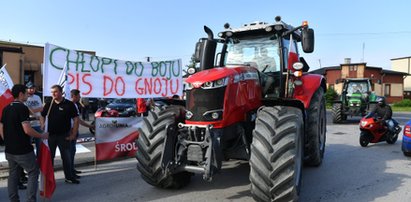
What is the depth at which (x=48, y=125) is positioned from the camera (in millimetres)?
5984

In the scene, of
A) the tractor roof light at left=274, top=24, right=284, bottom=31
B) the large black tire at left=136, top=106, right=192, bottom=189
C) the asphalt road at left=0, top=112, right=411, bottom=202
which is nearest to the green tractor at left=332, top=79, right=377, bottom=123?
the asphalt road at left=0, top=112, right=411, bottom=202

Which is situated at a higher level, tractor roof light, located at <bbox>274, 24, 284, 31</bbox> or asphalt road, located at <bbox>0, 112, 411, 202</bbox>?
tractor roof light, located at <bbox>274, 24, 284, 31</bbox>

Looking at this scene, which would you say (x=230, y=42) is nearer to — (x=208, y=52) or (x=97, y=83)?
(x=208, y=52)

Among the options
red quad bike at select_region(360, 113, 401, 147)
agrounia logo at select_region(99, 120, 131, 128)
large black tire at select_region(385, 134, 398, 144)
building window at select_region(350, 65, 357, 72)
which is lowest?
large black tire at select_region(385, 134, 398, 144)

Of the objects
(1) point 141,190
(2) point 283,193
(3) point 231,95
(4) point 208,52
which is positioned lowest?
(1) point 141,190

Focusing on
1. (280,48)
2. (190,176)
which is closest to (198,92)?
(190,176)

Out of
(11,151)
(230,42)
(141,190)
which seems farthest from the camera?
(230,42)

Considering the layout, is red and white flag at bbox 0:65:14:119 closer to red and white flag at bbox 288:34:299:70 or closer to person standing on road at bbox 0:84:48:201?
person standing on road at bbox 0:84:48:201

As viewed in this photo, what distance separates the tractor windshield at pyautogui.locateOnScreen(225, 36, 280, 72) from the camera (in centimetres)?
636

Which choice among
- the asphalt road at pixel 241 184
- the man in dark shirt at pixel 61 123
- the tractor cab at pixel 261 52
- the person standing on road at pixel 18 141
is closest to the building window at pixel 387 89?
the asphalt road at pixel 241 184

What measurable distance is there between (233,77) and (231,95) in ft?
0.85

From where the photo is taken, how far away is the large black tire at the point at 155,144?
5.10 meters

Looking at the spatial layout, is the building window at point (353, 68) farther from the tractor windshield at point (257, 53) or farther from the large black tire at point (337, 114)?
the tractor windshield at point (257, 53)

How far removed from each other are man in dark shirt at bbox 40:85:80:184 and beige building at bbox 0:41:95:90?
2123 centimetres
